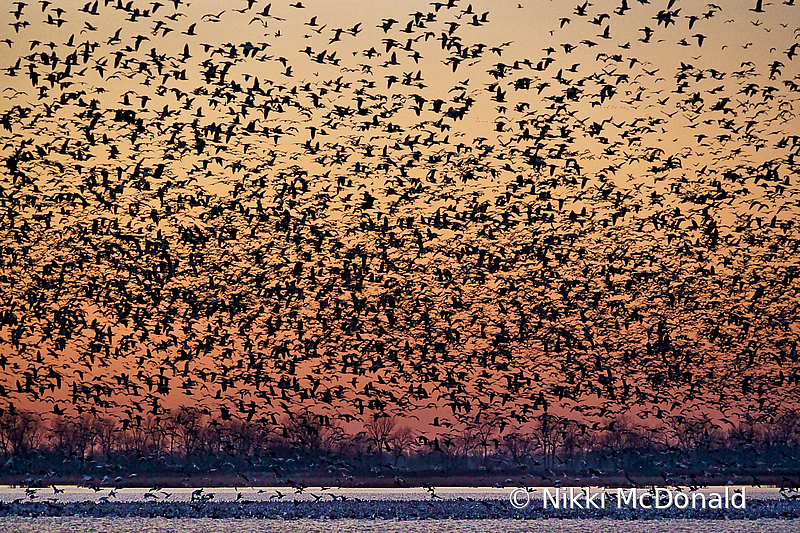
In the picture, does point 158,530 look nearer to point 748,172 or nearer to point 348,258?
point 348,258

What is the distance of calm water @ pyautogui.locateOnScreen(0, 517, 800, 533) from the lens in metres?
44.6

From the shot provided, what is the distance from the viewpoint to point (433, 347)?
39156mm

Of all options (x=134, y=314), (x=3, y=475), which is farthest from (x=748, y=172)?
(x=3, y=475)

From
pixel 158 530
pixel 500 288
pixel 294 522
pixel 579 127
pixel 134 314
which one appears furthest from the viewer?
pixel 294 522

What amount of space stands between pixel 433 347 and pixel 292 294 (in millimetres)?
5020

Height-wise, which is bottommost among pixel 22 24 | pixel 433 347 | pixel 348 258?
pixel 433 347

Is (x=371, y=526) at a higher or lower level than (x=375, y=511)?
lower

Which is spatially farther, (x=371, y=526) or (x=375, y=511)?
(x=375, y=511)

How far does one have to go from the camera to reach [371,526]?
4766cm

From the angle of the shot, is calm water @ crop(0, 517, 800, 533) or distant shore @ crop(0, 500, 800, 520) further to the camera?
distant shore @ crop(0, 500, 800, 520)

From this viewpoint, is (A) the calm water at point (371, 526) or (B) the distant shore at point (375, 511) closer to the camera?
(A) the calm water at point (371, 526)

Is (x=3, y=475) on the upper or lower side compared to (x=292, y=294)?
lower

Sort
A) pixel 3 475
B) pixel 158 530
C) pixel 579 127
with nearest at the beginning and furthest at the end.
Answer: pixel 579 127, pixel 158 530, pixel 3 475

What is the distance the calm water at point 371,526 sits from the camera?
4456 centimetres
